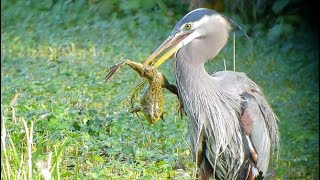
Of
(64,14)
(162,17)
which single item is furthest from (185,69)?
(64,14)

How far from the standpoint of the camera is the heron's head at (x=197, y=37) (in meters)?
5.55

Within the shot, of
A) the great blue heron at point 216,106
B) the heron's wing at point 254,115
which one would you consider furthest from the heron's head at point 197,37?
the heron's wing at point 254,115

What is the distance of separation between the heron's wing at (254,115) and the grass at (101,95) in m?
0.73

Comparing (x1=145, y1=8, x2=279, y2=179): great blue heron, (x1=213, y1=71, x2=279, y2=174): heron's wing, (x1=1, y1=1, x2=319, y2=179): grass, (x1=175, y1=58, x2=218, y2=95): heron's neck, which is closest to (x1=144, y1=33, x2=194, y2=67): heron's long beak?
(x1=145, y1=8, x2=279, y2=179): great blue heron

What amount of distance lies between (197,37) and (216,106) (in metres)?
0.42

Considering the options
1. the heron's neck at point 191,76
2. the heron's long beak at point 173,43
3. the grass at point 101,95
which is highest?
the heron's long beak at point 173,43

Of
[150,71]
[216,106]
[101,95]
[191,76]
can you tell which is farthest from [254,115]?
[101,95]

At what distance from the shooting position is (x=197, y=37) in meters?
5.63

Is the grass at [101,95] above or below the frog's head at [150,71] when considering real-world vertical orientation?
below

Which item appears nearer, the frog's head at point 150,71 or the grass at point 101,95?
the frog's head at point 150,71

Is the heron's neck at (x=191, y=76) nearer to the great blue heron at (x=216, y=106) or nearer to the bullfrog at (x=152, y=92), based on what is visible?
the great blue heron at (x=216, y=106)

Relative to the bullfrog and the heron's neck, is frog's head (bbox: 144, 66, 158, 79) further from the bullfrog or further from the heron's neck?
the heron's neck

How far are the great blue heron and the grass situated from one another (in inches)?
24.7

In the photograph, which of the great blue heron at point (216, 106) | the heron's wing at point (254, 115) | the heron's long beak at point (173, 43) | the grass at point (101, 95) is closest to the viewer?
the heron's long beak at point (173, 43)
